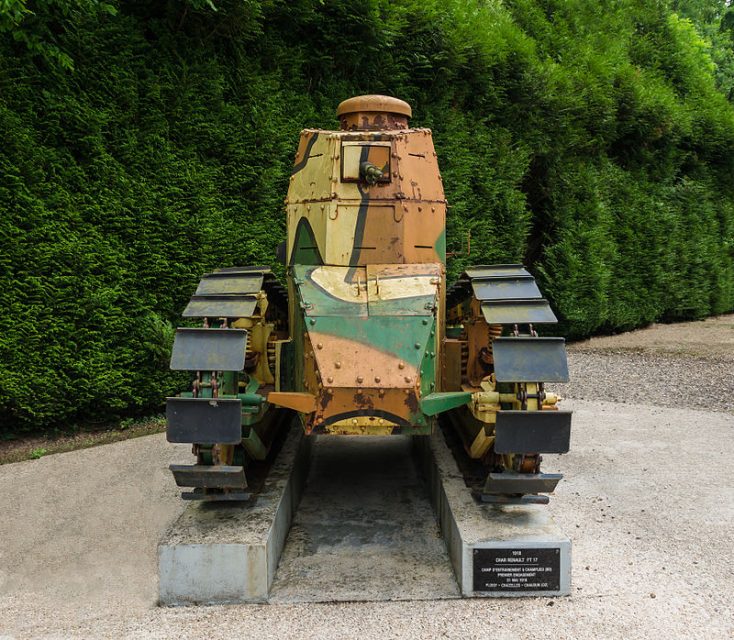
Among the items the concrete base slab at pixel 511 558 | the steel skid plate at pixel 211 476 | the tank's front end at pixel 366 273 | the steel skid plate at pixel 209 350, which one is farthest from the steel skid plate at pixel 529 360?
the steel skid plate at pixel 211 476

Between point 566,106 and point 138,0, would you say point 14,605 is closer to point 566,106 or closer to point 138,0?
point 138,0

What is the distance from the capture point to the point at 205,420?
360cm

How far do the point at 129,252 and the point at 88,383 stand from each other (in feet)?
4.49

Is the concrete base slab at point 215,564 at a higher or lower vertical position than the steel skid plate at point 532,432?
lower

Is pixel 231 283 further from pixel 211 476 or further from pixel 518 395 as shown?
pixel 518 395

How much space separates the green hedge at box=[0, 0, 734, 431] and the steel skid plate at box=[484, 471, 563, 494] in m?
4.39

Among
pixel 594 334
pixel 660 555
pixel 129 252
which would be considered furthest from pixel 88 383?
pixel 594 334

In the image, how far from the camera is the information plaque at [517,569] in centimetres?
354

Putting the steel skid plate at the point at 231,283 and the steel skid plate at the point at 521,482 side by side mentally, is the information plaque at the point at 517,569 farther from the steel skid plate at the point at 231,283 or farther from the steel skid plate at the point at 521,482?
the steel skid plate at the point at 231,283

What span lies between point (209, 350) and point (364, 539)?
1.61 meters

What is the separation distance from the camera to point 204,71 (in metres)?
7.19

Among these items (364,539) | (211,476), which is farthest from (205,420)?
(364,539)

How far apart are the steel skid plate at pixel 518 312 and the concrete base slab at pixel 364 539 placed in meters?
1.46

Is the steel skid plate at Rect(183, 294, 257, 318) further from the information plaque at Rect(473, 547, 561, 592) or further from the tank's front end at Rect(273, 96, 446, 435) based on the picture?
the information plaque at Rect(473, 547, 561, 592)
